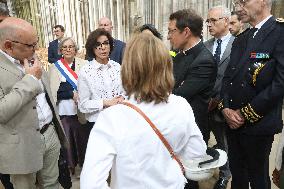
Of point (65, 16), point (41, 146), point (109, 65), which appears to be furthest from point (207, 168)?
point (65, 16)

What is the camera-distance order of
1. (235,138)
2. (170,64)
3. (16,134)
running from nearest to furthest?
1. (170,64)
2. (16,134)
3. (235,138)

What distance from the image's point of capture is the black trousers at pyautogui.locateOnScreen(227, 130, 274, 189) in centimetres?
226

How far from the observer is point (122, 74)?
1326mm

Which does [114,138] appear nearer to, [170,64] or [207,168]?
[170,64]

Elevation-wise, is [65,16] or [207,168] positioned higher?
[65,16]

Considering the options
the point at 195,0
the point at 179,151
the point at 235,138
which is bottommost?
the point at 235,138

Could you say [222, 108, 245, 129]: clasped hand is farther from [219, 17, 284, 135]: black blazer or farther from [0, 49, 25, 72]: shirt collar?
[0, 49, 25, 72]: shirt collar

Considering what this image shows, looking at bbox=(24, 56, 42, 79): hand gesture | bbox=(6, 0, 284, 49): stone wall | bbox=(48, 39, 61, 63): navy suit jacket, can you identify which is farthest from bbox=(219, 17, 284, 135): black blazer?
bbox=(48, 39, 61, 63): navy suit jacket

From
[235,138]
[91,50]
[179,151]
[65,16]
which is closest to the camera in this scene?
[179,151]

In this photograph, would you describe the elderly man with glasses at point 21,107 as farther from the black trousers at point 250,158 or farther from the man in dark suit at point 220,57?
the man in dark suit at point 220,57

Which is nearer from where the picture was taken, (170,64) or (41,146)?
(170,64)

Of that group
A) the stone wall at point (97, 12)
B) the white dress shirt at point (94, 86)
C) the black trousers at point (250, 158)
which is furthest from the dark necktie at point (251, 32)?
the stone wall at point (97, 12)

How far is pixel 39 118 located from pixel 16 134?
244mm

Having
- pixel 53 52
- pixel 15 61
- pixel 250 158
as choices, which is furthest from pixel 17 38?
pixel 53 52
